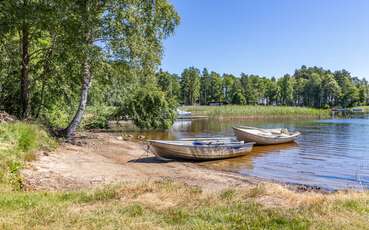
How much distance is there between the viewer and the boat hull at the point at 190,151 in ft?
47.8

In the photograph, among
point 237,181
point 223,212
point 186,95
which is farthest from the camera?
point 186,95

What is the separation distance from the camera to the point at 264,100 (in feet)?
347

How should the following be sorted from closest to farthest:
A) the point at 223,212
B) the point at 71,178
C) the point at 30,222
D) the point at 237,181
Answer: the point at 30,222, the point at 223,212, the point at 71,178, the point at 237,181

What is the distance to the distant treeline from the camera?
91688mm

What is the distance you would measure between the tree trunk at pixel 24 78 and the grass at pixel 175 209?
10.7 metres

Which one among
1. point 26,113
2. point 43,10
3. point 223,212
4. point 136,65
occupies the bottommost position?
point 223,212

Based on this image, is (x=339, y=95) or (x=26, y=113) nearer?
(x=26, y=113)

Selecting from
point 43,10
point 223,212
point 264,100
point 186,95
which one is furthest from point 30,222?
point 264,100

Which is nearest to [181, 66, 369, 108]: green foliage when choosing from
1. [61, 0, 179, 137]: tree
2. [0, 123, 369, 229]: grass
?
[61, 0, 179, 137]: tree

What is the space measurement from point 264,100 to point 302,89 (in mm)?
11572

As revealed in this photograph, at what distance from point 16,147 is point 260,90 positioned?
91605 millimetres

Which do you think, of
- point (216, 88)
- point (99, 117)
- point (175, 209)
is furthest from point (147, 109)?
point (216, 88)

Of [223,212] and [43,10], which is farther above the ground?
[43,10]

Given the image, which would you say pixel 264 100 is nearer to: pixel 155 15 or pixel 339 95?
pixel 339 95
